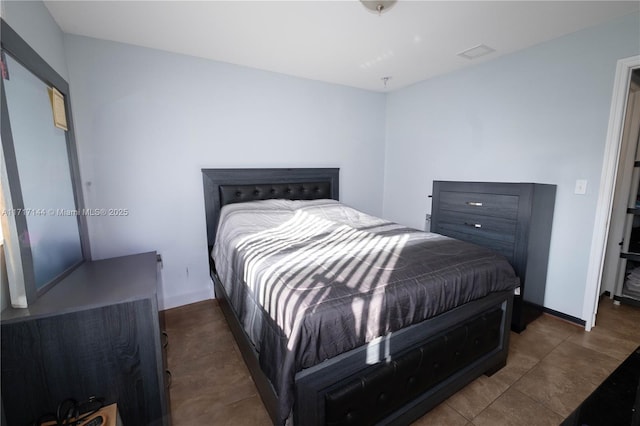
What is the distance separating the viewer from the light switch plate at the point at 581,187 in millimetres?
2123

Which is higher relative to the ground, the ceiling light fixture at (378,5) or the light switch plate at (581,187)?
the ceiling light fixture at (378,5)

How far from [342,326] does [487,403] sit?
3.72ft

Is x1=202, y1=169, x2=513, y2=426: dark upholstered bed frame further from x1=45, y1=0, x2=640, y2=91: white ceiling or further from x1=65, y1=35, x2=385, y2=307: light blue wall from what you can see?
x1=45, y1=0, x2=640, y2=91: white ceiling

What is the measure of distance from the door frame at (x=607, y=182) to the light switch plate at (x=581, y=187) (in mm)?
94

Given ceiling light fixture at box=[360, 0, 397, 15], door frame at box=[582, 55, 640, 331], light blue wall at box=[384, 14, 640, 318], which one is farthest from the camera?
light blue wall at box=[384, 14, 640, 318]

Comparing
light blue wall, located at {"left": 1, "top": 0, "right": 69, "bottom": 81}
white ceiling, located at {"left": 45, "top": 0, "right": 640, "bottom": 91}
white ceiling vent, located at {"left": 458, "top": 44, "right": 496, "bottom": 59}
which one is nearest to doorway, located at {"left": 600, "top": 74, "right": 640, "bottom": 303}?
white ceiling, located at {"left": 45, "top": 0, "right": 640, "bottom": 91}

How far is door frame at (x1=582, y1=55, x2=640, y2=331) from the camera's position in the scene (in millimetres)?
1908

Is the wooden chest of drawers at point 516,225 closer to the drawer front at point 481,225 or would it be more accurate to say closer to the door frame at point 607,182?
the drawer front at point 481,225

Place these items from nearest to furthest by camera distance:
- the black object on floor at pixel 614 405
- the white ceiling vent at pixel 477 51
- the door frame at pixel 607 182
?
the black object on floor at pixel 614 405, the door frame at pixel 607 182, the white ceiling vent at pixel 477 51

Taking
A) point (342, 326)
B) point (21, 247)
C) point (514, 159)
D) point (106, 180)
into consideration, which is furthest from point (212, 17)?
point (514, 159)

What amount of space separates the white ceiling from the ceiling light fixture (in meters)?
0.10

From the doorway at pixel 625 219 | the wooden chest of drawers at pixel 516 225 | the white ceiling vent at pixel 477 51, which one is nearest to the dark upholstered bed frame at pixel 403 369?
the wooden chest of drawers at pixel 516 225

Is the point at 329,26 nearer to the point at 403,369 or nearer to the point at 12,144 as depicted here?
the point at 12,144

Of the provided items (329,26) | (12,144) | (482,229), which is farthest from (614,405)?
(329,26)
